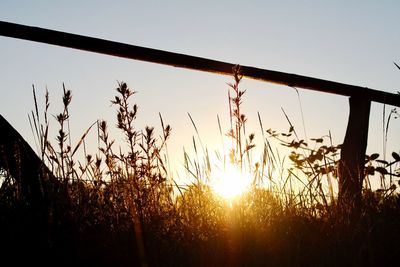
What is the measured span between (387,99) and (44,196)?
2.63 metres

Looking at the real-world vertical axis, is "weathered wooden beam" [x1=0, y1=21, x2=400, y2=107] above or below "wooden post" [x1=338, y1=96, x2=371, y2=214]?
above

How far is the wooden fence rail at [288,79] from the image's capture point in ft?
9.60

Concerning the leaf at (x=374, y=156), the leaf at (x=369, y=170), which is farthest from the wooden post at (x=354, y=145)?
the leaf at (x=374, y=156)

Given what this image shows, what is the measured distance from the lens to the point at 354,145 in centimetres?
375

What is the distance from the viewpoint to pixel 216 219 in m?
3.12

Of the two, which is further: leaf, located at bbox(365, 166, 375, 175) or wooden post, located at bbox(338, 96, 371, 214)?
leaf, located at bbox(365, 166, 375, 175)

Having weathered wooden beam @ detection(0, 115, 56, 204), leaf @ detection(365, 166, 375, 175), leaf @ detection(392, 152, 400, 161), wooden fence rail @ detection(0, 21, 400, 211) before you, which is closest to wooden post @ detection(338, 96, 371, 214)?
wooden fence rail @ detection(0, 21, 400, 211)

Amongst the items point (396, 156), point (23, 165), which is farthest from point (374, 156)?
point (23, 165)

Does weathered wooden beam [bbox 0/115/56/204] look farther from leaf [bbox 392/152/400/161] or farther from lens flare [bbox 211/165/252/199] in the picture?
leaf [bbox 392/152/400/161]

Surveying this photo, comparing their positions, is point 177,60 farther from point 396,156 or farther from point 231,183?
point 396,156

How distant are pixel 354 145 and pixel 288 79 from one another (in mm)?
752

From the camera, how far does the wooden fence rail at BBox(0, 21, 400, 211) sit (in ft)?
9.60

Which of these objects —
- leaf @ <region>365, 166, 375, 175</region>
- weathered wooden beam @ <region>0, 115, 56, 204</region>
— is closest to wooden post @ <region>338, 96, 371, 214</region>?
leaf @ <region>365, 166, 375, 175</region>

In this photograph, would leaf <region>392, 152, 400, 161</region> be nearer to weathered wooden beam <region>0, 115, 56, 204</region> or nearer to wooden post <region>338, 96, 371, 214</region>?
wooden post <region>338, 96, 371, 214</region>
